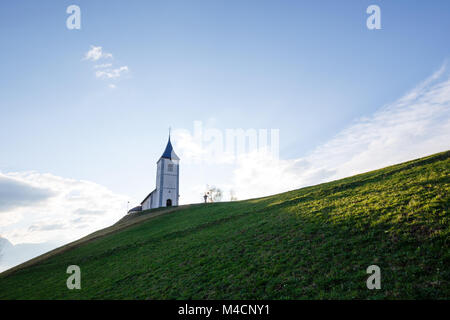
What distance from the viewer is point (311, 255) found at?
12609mm

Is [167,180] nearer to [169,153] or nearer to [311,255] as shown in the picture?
[169,153]

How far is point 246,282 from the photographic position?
39.6 ft

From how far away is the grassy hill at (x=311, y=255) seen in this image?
380 inches

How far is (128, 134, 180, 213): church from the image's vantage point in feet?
222

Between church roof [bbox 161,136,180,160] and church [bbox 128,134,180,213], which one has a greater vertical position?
church roof [bbox 161,136,180,160]

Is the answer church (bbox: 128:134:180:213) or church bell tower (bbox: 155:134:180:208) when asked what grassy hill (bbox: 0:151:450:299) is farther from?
church (bbox: 128:134:180:213)

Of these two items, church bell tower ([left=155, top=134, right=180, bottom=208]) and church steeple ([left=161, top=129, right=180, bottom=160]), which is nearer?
church bell tower ([left=155, top=134, right=180, bottom=208])

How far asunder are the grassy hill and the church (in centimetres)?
4070

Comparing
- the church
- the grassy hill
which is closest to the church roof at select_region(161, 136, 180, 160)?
the church

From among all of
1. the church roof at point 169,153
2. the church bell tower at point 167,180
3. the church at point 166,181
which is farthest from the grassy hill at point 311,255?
the church roof at point 169,153

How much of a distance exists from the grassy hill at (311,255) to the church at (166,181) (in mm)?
40697

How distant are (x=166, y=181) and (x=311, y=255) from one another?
199 feet
